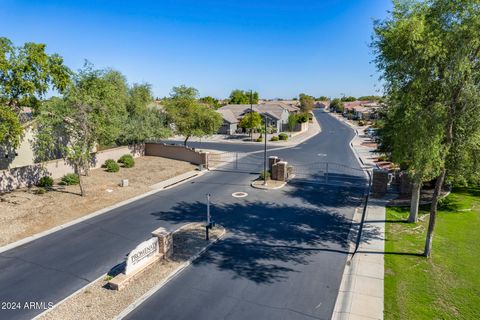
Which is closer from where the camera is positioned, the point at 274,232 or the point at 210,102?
the point at 274,232

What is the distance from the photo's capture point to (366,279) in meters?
11.6

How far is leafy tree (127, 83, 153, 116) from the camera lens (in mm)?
37344

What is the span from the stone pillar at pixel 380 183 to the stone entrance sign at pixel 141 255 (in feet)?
52.5

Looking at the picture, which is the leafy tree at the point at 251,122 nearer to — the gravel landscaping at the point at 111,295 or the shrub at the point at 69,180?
the shrub at the point at 69,180

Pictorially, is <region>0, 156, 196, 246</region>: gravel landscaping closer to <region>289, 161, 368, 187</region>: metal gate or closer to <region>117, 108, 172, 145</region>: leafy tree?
<region>117, 108, 172, 145</region>: leafy tree

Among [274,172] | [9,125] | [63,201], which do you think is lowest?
[63,201]

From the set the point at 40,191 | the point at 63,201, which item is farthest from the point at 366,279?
the point at 40,191

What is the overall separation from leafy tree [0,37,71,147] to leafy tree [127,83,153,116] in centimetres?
1656

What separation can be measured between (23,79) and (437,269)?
23.8m

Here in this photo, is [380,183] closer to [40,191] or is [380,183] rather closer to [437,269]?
[437,269]

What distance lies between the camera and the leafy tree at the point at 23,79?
1781 centimetres

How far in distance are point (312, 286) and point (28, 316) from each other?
31.1 feet

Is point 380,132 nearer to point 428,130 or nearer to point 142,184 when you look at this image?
point 428,130

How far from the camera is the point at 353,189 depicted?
23.9 meters
